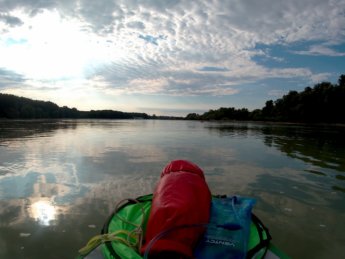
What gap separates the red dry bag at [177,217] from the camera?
2.90 meters

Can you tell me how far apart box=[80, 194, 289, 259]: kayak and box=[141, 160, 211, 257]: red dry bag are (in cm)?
18

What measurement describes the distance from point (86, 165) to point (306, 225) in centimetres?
812

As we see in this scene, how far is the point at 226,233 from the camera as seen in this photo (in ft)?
11.1

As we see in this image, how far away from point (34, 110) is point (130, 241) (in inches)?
4962

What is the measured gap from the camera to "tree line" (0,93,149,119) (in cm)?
10814

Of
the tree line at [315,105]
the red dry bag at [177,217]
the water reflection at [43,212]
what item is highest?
the tree line at [315,105]

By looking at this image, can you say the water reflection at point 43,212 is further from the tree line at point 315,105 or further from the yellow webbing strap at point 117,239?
the tree line at point 315,105

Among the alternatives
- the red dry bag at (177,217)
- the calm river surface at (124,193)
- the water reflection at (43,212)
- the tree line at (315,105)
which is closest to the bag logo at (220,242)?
the red dry bag at (177,217)

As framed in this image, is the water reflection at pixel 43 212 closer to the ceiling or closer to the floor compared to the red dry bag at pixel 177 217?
closer to the floor

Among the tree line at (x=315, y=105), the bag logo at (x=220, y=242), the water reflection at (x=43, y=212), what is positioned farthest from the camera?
the tree line at (x=315, y=105)

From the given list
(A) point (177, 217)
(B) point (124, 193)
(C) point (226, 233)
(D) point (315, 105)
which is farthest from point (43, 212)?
→ (D) point (315, 105)

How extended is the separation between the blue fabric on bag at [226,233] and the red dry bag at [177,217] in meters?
0.12

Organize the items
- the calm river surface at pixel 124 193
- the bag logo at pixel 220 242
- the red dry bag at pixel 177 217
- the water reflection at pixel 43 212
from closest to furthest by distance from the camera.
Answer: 1. the red dry bag at pixel 177 217
2. the bag logo at pixel 220 242
3. the calm river surface at pixel 124 193
4. the water reflection at pixel 43 212

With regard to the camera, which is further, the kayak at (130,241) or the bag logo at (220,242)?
the bag logo at (220,242)
